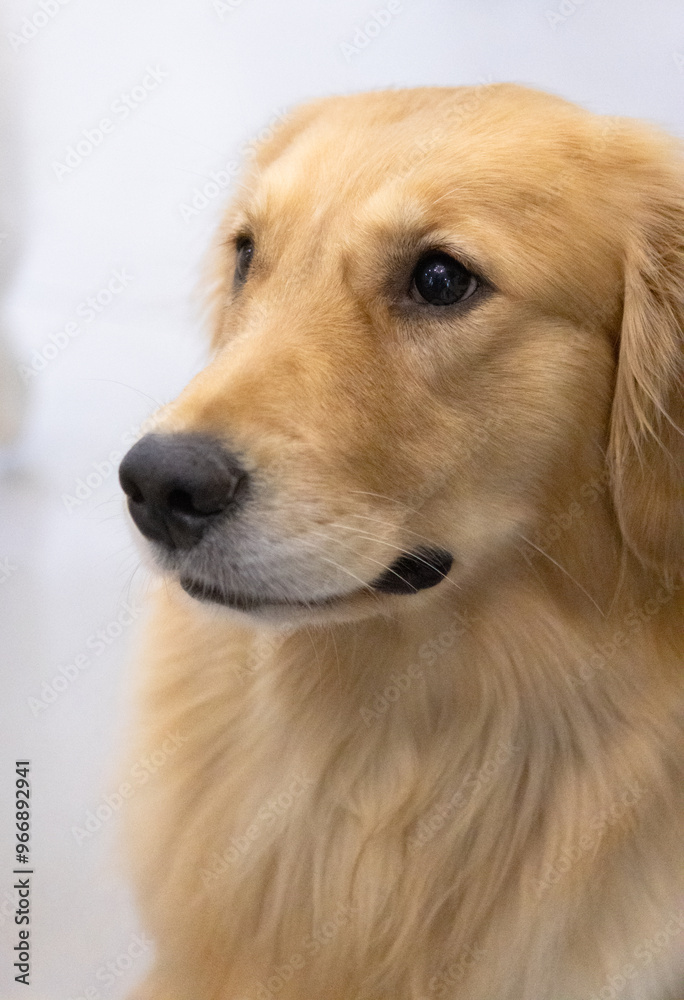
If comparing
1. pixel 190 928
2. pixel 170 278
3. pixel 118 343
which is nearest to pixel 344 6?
pixel 170 278

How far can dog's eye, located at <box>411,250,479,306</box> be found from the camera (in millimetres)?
1011

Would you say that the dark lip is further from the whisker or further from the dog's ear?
the dog's ear

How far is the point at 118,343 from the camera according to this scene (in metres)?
1.45

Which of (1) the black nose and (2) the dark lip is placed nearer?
(1) the black nose

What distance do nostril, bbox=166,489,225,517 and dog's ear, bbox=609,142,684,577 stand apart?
0.49 m

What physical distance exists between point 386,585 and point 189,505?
257 mm

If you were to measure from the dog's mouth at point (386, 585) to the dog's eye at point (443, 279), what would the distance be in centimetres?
29

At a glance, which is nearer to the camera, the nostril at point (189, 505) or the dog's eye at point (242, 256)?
the nostril at point (189, 505)

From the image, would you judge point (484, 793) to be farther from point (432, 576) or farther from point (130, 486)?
point (130, 486)

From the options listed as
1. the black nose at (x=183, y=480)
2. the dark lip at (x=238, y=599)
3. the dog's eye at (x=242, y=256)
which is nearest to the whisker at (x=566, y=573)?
the dark lip at (x=238, y=599)

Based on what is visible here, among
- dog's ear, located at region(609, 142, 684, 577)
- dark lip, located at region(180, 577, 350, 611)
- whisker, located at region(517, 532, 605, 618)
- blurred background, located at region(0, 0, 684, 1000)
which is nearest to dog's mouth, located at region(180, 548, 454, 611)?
dark lip, located at region(180, 577, 350, 611)

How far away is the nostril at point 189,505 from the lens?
893 millimetres

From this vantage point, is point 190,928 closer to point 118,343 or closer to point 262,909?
point 262,909

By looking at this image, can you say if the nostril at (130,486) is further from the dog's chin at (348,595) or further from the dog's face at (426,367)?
the dog's chin at (348,595)
